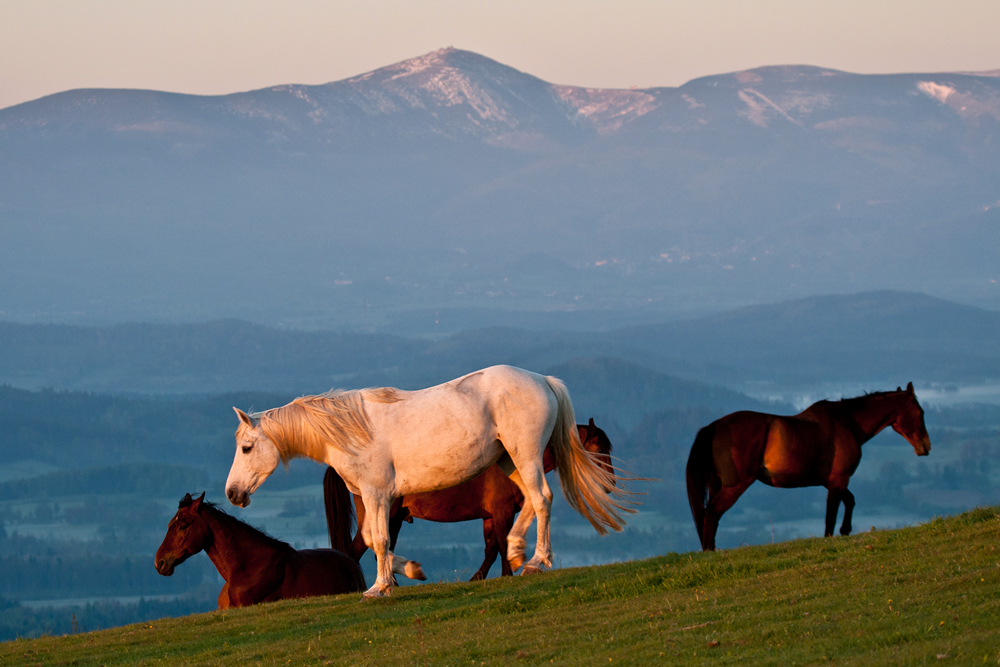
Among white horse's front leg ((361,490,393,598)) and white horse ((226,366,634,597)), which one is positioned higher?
white horse ((226,366,634,597))

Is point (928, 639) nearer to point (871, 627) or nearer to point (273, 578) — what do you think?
point (871, 627)

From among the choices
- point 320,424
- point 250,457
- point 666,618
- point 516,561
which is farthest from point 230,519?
point 666,618

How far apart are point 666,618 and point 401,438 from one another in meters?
3.93

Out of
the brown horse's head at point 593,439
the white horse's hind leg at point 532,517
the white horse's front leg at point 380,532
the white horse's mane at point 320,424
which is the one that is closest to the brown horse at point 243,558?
the white horse's front leg at point 380,532

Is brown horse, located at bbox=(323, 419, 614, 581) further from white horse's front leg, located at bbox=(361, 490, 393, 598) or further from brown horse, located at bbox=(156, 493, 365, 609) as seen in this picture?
white horse's front leg, located at bbox=(361, 490, 393, 598)

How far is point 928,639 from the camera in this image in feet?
26.9

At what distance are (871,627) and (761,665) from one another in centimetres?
111

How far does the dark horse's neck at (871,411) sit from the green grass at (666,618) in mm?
3639

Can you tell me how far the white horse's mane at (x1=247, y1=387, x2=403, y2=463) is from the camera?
12.8m

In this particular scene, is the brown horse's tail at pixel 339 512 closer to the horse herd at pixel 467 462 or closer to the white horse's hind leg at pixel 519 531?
the horse herd at pixel 467 462

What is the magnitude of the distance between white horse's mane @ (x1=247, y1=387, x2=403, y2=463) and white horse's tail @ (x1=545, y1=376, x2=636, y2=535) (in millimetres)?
2066

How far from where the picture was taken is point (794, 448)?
16734 mm

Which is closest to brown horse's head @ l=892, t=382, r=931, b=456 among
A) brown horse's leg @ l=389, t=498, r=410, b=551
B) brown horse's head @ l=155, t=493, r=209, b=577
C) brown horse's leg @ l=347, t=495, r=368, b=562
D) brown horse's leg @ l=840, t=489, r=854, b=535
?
brown horse's leg @ l=840, t=489, r=854, b=535

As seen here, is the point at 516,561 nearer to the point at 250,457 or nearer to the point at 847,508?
the point at 250,457
